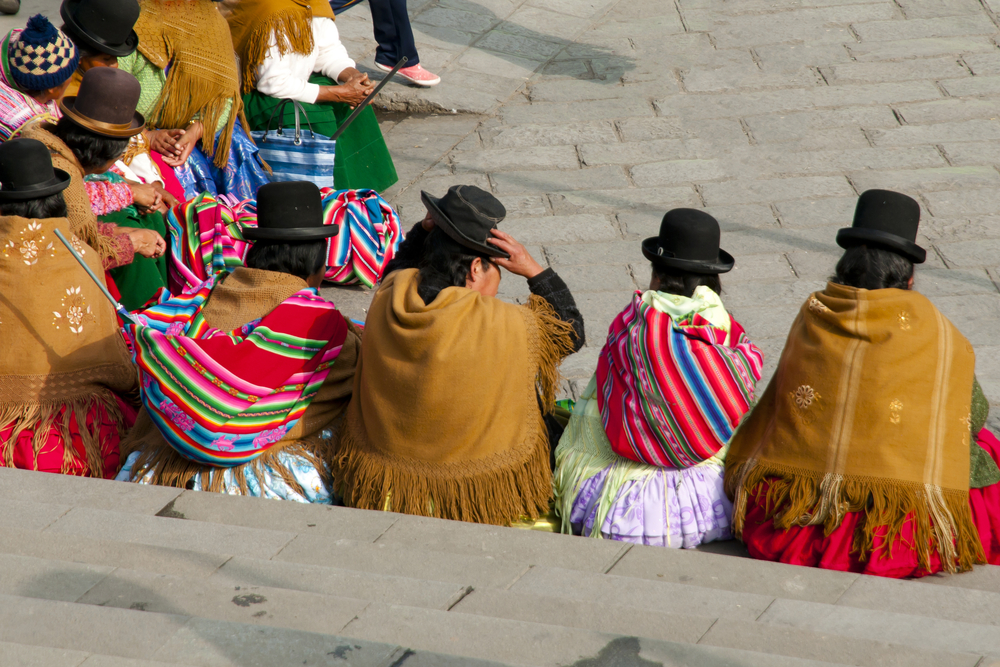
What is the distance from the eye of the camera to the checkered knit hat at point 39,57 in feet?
13.2

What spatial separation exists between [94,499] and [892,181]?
473 centimetres

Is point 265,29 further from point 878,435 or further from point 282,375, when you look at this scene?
point 878,435

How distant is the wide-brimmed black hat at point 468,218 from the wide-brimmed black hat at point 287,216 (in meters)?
0.36

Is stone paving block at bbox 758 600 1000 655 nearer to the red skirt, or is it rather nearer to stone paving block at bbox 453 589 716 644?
stone paving block at bbox 453 589 716 644

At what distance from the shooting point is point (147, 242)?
4137mm

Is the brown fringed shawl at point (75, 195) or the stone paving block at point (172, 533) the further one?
the brown fringed shawl at point (75, 195)

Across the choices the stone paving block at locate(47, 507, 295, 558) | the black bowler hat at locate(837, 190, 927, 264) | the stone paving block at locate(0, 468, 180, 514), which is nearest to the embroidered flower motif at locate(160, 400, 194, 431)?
the stone paving block at locate(0, 468, 180, 514)

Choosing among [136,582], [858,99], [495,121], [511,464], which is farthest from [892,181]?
[136,582]

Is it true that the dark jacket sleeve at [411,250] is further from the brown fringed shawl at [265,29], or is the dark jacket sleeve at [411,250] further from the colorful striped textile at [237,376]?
the brown fringed shawl at [265,29]

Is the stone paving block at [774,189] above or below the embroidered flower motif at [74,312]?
below

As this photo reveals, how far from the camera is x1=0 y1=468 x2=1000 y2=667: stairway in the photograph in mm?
1857

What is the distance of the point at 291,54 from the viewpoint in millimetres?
5340

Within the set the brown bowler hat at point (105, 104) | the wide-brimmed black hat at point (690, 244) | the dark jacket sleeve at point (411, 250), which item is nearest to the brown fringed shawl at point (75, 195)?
the brown bowler hat at point (105, 104)

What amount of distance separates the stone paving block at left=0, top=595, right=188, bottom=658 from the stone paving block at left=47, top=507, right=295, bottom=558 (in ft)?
1.79
